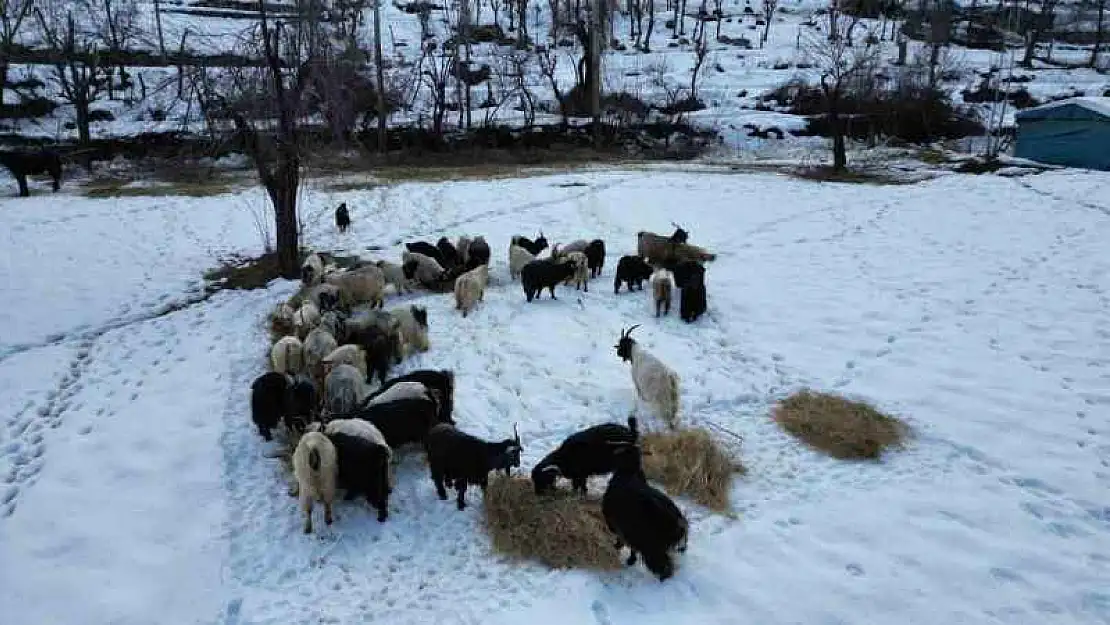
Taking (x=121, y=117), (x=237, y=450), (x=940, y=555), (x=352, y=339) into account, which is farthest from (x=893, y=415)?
(x=121, y=117)

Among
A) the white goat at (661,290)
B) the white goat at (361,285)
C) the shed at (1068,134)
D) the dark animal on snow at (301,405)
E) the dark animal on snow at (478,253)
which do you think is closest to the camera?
the dark animal on snow at (301,405)

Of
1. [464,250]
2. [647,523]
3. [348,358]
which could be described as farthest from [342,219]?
[647,523]

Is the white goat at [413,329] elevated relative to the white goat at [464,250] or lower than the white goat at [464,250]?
lower

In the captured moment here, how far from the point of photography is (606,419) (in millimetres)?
7289

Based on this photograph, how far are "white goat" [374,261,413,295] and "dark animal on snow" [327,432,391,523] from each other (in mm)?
6253

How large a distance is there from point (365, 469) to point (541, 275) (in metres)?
5.86

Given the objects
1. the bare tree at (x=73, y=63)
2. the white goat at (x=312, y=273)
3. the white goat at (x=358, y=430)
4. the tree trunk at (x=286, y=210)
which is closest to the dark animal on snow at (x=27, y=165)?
the bare tree at (x=73, y=63)

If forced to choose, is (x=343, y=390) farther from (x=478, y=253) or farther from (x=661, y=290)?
(x=478, y=253)

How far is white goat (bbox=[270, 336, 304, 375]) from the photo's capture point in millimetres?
7773

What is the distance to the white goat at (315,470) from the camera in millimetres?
5230

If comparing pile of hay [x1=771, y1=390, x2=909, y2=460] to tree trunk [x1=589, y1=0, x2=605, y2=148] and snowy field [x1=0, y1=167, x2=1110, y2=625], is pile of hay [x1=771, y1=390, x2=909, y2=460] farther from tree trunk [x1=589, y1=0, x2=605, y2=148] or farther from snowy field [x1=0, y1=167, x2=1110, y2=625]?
tree trunk [x1=589, y1=0, x2=605, y2=148]

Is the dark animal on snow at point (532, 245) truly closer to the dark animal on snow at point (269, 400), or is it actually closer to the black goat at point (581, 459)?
the dark animal on snow at point (269, 400)

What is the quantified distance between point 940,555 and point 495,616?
132 inches

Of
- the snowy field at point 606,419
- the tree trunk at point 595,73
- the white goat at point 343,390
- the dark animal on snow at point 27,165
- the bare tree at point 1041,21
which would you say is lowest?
the snowy field at point 606,419
